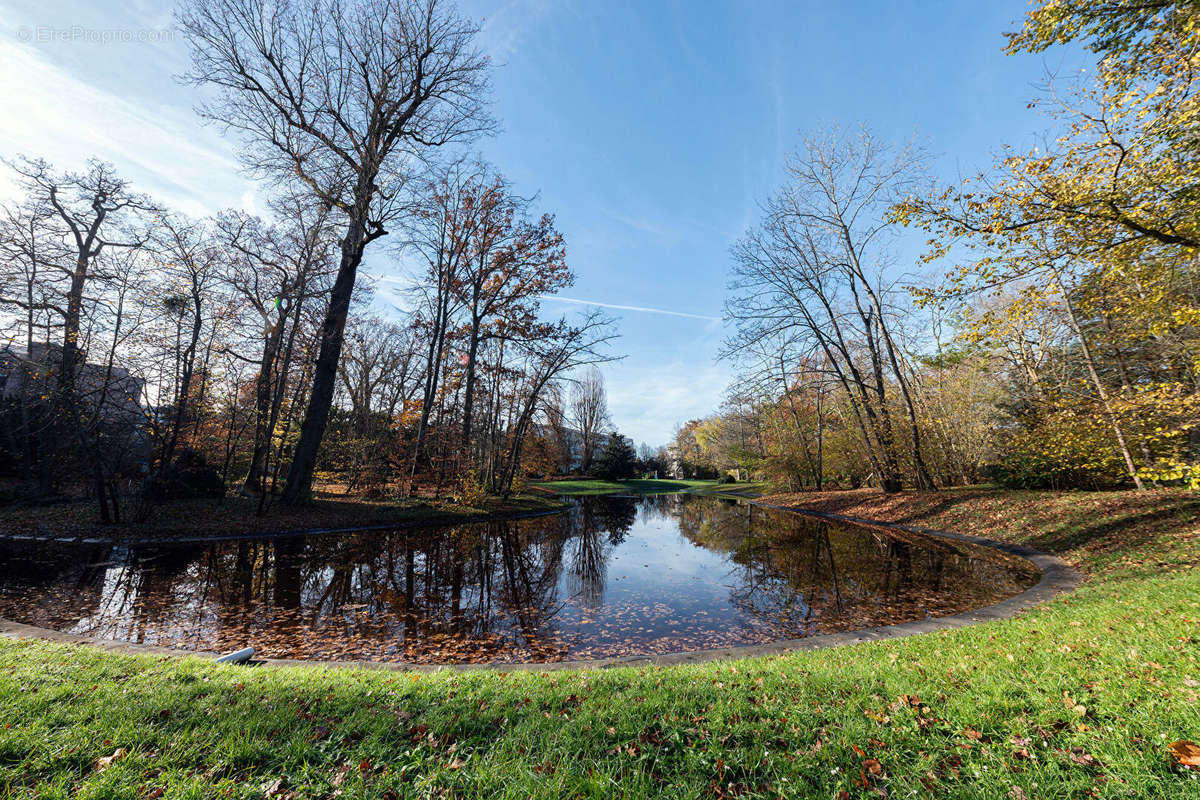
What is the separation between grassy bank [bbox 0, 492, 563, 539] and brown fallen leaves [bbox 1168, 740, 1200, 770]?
15826 millimetres

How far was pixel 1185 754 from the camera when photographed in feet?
7.80

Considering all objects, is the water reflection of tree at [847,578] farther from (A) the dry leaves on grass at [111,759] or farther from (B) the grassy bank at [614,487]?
(B) the grassy bank at [614,487]

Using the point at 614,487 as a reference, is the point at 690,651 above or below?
below

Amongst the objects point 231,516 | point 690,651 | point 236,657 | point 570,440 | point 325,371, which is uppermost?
point 570,440

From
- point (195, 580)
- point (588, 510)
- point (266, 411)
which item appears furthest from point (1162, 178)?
point (588, 510)

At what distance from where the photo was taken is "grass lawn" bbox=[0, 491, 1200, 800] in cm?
232

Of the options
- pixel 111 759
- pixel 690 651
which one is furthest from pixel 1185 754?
pixel 111 759

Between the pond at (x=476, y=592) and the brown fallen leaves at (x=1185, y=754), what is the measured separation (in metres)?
4.19

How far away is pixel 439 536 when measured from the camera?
13766mm

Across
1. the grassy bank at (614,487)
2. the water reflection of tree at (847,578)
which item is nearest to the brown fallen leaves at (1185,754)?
Result: the water reflection of tree at (847,578)

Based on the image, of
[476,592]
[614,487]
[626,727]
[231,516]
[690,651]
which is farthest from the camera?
[614,487]

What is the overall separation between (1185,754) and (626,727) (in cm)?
305

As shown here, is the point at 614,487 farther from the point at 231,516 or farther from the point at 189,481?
the point at 231,516

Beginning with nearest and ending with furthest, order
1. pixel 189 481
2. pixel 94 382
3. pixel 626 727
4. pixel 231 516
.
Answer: pixel 626 727 → pixel 94 382 → pixel 231 516 → pixel 189 481
